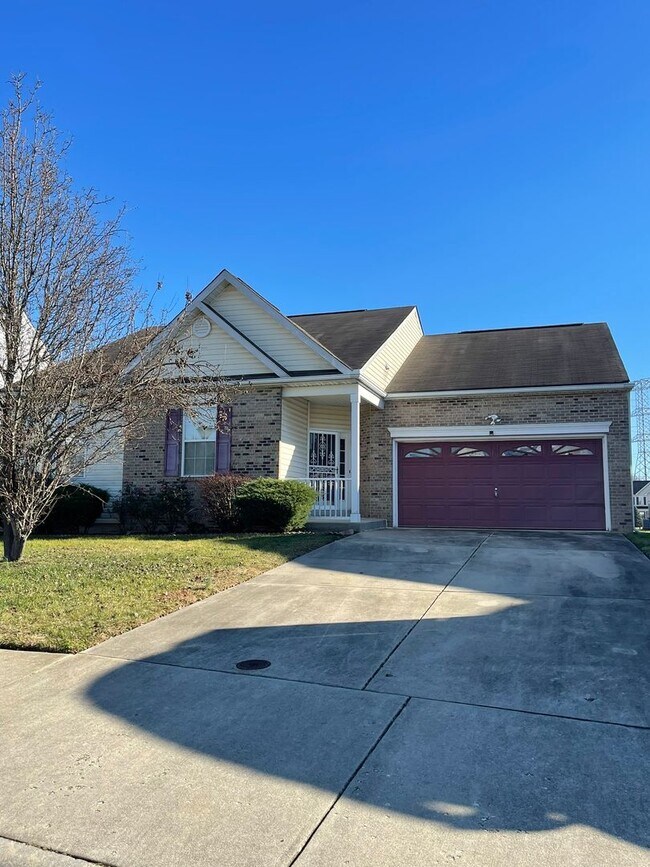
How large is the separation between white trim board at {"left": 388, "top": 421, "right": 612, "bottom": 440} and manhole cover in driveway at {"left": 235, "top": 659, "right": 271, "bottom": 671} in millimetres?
11259

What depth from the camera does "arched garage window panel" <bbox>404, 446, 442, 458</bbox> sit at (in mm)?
15961

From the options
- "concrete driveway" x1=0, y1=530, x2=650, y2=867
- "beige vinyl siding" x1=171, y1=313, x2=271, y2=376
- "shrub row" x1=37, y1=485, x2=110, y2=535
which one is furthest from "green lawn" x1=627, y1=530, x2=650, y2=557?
"shrub row" x1=37, y1=485, x2=110, y2=535

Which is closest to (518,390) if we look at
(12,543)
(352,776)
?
(12,543)

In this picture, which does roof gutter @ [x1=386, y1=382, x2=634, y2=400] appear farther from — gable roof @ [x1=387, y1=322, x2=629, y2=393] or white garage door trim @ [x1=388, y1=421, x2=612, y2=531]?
white garage door trim @ [x1=388, y1=421, x2=612, y2=531]

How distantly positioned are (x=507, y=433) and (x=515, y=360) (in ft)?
9.90

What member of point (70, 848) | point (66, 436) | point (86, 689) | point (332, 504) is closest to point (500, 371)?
point (332, 504)

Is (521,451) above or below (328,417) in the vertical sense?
below

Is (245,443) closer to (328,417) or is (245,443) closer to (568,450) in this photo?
(328,417)

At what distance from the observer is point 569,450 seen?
49.1 feet

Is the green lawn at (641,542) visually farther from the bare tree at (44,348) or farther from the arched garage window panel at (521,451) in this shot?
the bare tree at (44,348)

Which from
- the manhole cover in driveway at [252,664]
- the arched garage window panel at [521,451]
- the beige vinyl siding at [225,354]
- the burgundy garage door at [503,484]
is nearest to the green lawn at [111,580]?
the manhole cover in driveway at [252,664]

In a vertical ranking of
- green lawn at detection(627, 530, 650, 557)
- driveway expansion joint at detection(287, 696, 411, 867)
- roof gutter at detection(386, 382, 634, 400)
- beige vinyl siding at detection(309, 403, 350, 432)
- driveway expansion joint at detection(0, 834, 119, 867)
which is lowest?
driveway expansion joint at detection(0, 834, 119, 867)

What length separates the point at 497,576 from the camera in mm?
8367

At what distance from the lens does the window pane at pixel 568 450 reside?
48.8ft
